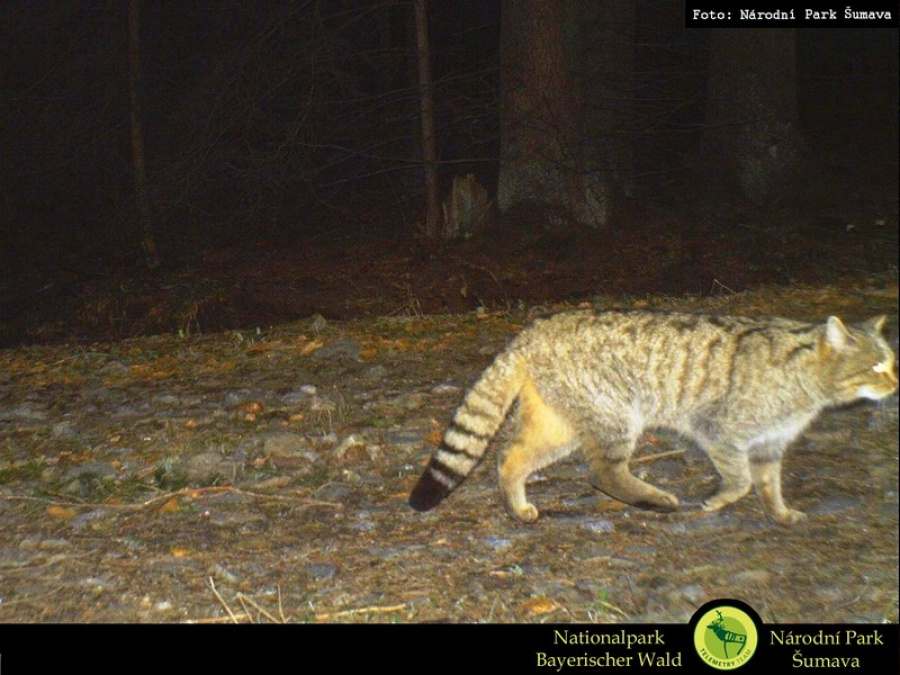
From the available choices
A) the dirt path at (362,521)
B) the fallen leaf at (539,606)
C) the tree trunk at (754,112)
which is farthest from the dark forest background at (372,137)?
the fallen leaf at (539,606)

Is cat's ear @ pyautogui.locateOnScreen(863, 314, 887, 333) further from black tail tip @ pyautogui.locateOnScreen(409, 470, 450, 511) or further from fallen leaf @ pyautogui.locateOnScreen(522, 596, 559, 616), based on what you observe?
black tail tip @ pyautogui.locateOnScreen(409, 470, 450, 511)

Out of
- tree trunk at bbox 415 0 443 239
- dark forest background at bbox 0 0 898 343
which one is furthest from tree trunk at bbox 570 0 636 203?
tree trunk at bbox 415 0 443 239

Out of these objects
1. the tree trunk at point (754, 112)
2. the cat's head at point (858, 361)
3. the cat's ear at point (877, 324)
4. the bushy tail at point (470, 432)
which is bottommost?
the bushy tail at point (470, 432)

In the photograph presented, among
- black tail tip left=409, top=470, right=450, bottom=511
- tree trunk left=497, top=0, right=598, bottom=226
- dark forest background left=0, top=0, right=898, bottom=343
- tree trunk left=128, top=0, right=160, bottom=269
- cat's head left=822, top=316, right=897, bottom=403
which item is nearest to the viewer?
cat's head left=822, top=316, right=897, bottom=403

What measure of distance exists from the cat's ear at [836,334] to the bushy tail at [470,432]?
55.2 inches

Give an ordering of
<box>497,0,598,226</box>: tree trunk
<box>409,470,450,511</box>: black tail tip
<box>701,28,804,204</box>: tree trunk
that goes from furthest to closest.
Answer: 1. <box>497,0,598,226</box>: tree trunk
2. <box>701,28,804,204</box>: tree trunk
3. <box>409,470,450,511</box>: black tail tip

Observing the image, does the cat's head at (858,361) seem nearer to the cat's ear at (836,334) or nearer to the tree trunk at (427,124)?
the cat's ear at (836,334)

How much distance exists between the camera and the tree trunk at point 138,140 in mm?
11328

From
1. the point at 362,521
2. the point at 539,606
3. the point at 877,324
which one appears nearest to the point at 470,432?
the point at 362,521

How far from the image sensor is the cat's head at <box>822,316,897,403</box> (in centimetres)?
388

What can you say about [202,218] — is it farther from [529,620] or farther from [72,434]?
[529,620]

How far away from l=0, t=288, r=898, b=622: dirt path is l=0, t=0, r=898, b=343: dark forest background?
1.68 metres

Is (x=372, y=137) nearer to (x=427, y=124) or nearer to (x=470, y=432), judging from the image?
(x=427, y=124)

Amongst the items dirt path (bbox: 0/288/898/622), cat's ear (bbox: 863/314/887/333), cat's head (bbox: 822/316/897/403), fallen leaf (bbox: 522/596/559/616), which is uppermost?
cat's ear (bbox: 863/314/887/333)
